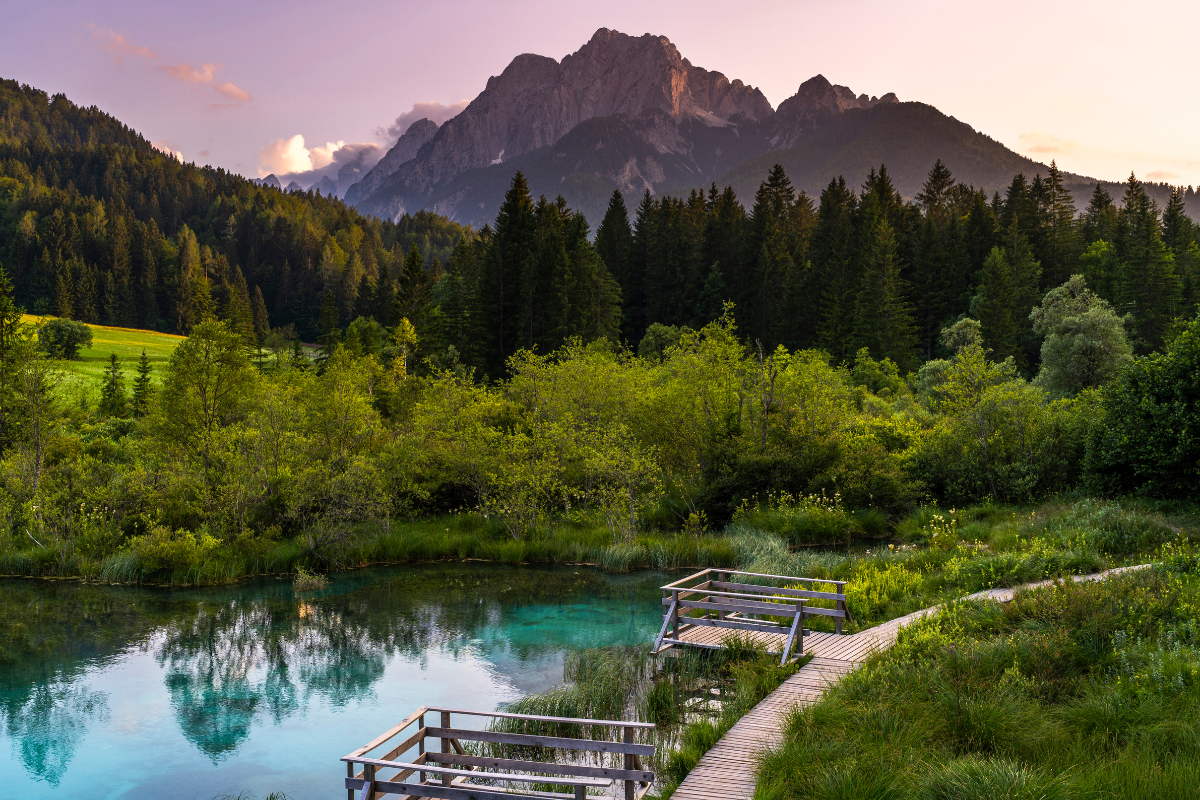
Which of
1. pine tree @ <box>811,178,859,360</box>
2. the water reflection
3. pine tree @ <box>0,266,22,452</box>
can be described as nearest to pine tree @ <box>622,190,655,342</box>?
pine tree @ <box>811,178,859,360</box>

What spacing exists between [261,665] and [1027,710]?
1568 cm

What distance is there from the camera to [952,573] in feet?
58.7

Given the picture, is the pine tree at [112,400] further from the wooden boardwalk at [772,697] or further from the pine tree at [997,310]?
the pine tree at [997,310]

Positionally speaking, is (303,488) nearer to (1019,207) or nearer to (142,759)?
(142,759)

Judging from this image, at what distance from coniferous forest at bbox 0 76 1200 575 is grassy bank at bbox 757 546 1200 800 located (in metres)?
12.4

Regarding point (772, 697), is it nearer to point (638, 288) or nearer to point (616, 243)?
point (638, 288)

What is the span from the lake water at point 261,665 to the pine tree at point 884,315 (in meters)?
42.8

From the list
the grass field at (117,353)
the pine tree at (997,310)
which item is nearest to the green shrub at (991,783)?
the grass field at (117,353)

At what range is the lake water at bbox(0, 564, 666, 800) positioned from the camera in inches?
500

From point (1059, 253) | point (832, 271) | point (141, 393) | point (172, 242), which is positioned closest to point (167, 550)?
point (141, 393)

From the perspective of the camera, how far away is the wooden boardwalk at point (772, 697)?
8977mm

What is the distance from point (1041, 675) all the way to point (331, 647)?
15443 mm

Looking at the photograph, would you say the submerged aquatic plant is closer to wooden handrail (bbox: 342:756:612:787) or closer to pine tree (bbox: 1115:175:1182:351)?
wooden handrail (bbox: 342:756:612:787)

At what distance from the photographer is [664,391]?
3288 cm
